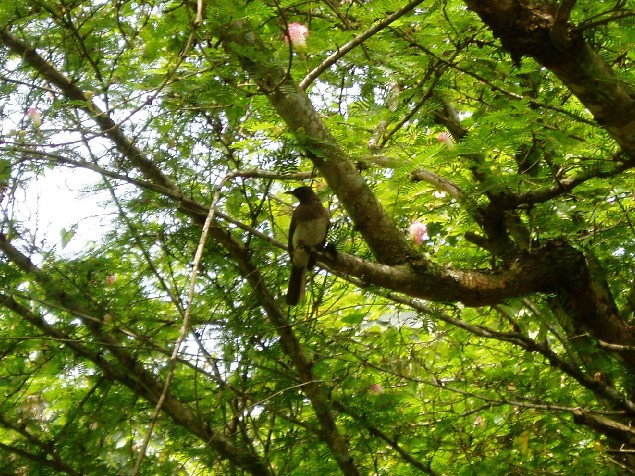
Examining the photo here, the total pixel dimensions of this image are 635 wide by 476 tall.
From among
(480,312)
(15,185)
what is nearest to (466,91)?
(480,312)

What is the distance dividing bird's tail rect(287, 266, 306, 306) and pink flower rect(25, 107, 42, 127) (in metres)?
1.54

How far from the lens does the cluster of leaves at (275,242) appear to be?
3.44 meters

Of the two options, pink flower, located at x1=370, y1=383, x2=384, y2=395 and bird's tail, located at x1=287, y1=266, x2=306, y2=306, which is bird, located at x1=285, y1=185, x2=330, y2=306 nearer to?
bird's tail, located at x1=287, y1=266, x2=306, y2=306

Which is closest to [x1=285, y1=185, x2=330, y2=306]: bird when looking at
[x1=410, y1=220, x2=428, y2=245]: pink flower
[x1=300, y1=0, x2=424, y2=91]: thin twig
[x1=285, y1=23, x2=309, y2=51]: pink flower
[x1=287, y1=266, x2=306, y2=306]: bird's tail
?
[x1=287, y1=266, x2=306, y2=306]: bird's tail

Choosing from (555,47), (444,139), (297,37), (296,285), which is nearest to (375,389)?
(296,285)

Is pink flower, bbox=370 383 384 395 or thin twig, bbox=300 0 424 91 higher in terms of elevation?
thin twig, bbox=300 0 424 91

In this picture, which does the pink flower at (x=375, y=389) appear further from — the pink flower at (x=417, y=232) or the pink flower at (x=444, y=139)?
the pink flower at (x=444, y=139)

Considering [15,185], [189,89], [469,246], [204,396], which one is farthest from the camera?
[469,246]

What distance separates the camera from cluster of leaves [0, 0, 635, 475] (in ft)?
11.3

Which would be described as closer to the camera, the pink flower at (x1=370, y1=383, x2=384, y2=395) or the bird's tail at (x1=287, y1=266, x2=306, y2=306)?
the bird's tail at (x1=287, y1=266, x2=306, y2=306)

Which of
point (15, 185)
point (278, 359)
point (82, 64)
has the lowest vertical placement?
point (278, 359)

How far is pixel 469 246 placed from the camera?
15.1ft

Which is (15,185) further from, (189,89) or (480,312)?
(480,312)

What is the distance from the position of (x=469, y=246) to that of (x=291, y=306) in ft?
4.03
